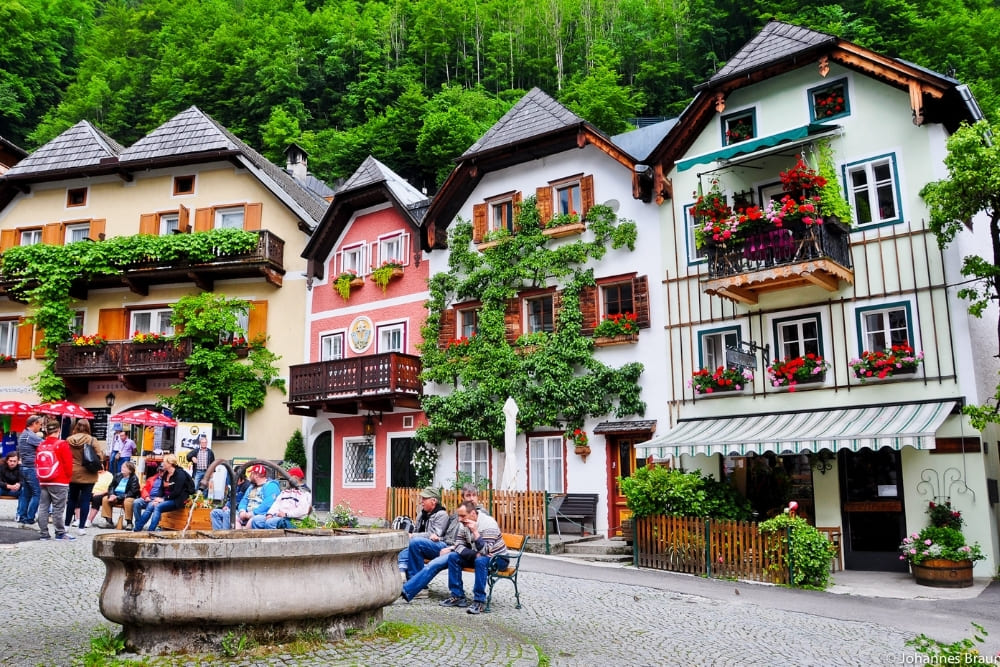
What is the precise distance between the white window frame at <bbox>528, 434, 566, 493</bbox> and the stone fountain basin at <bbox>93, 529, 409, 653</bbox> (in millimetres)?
14202

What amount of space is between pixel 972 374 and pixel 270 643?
13.9m

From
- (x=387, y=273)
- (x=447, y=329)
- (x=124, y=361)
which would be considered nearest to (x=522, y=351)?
(x=447, y=329)

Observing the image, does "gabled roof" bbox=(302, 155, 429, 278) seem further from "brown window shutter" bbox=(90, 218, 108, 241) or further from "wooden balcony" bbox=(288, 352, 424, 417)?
"brown window shutter" bbox=(90, 218, 108, 241)

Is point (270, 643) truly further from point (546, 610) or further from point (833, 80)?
point (833, 80)

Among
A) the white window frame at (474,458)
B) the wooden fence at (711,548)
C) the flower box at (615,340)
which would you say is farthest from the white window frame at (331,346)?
the wooden fence at (711,548)

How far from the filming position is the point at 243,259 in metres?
28.0

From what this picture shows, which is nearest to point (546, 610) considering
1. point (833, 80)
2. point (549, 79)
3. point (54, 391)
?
point (833, 80)

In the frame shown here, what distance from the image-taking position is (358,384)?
24.2 metres

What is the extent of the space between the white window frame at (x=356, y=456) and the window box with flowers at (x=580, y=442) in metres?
6.97

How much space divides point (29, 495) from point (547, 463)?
1163 centimetres

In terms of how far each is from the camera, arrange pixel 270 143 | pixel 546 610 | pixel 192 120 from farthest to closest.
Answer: pixel 270 143
pixel 192 120
pixel 546 610

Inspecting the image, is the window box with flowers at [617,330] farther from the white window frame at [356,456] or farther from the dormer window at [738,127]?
the white window frame at [356,456]

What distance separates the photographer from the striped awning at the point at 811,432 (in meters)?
15.1

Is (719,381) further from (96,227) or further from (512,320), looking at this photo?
(96,227)
